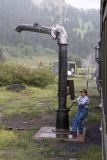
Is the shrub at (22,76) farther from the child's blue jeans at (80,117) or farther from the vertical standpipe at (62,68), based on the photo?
the child's blue jeans at (80,117)

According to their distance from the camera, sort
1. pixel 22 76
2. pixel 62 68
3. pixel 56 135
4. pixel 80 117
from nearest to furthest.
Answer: pixel 80 117
pixel 56 135
pixel 62 68
pixel 22 76

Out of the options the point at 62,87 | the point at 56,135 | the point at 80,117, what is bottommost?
the point at 56,135

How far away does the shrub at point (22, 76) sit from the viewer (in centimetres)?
2681

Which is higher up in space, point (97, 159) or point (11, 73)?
point (11, 73)

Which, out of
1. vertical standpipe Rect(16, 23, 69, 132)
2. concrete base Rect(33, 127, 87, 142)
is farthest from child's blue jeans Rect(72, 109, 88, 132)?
vertical standpipe Rect(16, 23, 69, 132)

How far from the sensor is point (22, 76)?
2711 cm

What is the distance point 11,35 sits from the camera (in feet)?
454

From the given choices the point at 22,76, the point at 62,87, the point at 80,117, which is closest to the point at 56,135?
the point at 80,117

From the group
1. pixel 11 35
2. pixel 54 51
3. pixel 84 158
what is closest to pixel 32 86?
pixel 84 158

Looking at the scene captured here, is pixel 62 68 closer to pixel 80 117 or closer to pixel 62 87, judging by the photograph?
pixel 62 87

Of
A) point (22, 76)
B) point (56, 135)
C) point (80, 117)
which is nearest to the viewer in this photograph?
point (80, 117)

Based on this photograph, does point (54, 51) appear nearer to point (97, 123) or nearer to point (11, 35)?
point (11, 35)

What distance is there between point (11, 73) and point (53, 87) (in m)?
4.21

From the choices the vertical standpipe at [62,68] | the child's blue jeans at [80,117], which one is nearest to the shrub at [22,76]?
the vertical standpipe at [62,68]
